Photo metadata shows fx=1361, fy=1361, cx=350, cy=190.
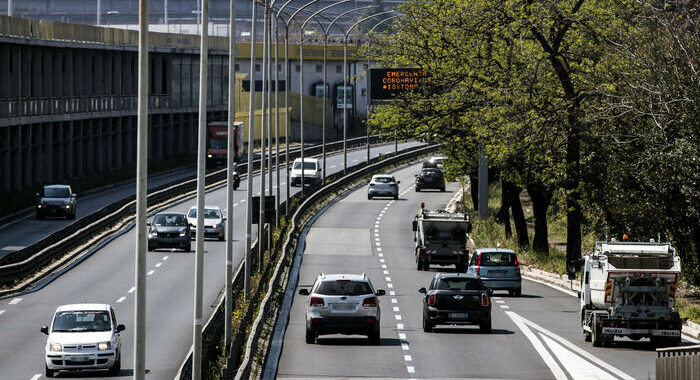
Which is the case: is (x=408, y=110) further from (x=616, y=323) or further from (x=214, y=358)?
(x=214, y=358)

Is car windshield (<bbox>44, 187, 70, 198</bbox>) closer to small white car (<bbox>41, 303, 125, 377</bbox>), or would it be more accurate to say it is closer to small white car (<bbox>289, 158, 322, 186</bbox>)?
small white car (<bbox>289, 158, 322, 186</bbox>)

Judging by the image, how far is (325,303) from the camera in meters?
30.9

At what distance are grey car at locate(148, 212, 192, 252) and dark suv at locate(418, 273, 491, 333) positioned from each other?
25151mm

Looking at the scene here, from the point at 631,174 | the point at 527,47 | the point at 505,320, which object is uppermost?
the point at 527,47

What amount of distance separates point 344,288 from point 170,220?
2702cm

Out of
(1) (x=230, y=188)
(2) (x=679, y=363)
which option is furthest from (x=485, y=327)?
(2) (x=679, y=363)

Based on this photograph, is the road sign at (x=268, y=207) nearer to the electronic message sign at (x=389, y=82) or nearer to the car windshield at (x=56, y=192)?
the electronic message sign at (x=389, y=82)

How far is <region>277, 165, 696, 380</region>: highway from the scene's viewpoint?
26.7m

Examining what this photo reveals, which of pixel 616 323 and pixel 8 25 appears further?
pixel 8 25

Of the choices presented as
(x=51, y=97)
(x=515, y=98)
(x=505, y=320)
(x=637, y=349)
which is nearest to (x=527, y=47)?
(x=515, y=98)

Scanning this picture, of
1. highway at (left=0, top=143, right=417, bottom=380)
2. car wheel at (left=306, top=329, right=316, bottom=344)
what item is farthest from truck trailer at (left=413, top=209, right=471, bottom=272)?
car wheel at (left=306, top=329, right=316, bottom=344)

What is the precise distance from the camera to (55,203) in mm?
68875

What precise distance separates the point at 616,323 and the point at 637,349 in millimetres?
1098

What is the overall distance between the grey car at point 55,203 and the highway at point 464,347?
64.5 ft
